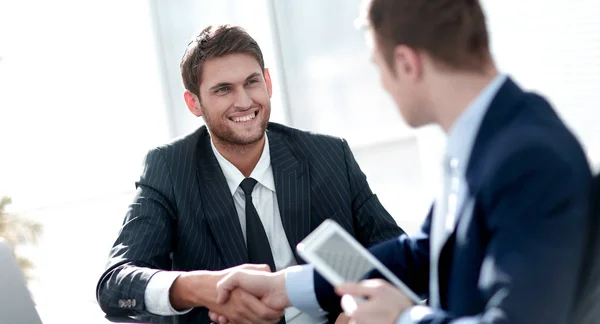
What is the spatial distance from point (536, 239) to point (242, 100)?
154 cm

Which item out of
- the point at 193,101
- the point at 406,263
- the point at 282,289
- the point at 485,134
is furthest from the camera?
the point at 193,101

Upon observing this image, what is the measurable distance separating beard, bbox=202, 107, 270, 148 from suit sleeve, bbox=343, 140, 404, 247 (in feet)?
0.87

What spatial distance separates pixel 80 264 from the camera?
5652mm

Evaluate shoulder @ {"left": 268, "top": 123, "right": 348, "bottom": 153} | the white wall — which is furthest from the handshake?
the white wall

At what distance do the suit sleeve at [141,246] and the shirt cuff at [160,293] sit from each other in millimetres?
15

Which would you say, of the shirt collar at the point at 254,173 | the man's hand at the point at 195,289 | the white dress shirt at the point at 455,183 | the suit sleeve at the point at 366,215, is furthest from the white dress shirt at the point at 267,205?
the white dress shirt at the point at 455,183

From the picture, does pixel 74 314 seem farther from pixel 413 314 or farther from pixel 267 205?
pixel 413 314

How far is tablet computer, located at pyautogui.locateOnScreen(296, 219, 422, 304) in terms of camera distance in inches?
53.3

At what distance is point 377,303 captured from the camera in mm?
1278

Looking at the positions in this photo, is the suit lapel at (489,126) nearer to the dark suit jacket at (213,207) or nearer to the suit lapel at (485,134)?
the suit lapel at (485,134)

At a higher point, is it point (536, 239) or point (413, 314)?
point (536, 239)

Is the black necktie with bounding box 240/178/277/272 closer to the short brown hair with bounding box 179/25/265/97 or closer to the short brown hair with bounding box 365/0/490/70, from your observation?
the short brown hair with bounding box 179/25/265/97

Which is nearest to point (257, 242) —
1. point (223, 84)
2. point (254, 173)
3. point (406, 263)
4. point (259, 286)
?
point (254, 173)

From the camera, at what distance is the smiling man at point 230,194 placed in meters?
2.21
